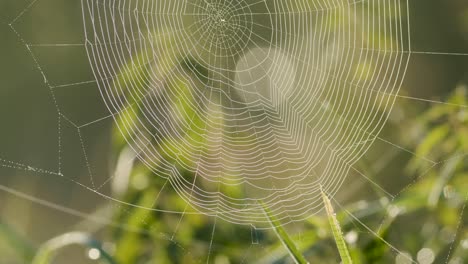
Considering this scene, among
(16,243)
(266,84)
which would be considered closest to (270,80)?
(266,84)

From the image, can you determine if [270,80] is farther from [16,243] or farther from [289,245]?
[289,245]

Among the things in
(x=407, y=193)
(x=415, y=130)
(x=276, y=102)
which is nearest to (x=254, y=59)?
(x=276, y=102)

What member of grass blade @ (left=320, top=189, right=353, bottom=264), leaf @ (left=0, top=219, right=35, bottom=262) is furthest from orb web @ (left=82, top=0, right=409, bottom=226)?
grass blade @ (left=320, top=189, right=353, bottom=264)

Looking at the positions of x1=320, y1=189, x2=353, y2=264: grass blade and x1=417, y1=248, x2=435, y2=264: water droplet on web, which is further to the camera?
x1=417, y1=248, x2=435, y2=264: water droplet on web

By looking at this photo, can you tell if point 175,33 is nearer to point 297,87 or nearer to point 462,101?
point 297,87

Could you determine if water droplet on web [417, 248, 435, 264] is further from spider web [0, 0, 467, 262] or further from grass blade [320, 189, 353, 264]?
spider web [0, 0, 467, 262]

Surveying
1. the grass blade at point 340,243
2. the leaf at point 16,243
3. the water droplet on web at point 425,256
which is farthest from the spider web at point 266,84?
the grass blade at point 340,243

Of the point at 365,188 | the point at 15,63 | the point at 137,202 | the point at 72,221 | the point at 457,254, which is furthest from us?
the point at 15,63

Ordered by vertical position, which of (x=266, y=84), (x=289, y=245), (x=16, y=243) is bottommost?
(x=266, y=84)

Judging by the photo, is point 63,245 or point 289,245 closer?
point 289,245

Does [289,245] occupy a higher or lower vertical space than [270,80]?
higher

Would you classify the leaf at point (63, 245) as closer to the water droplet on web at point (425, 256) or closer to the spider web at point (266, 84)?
the water droplet on web at point (425, 256)
